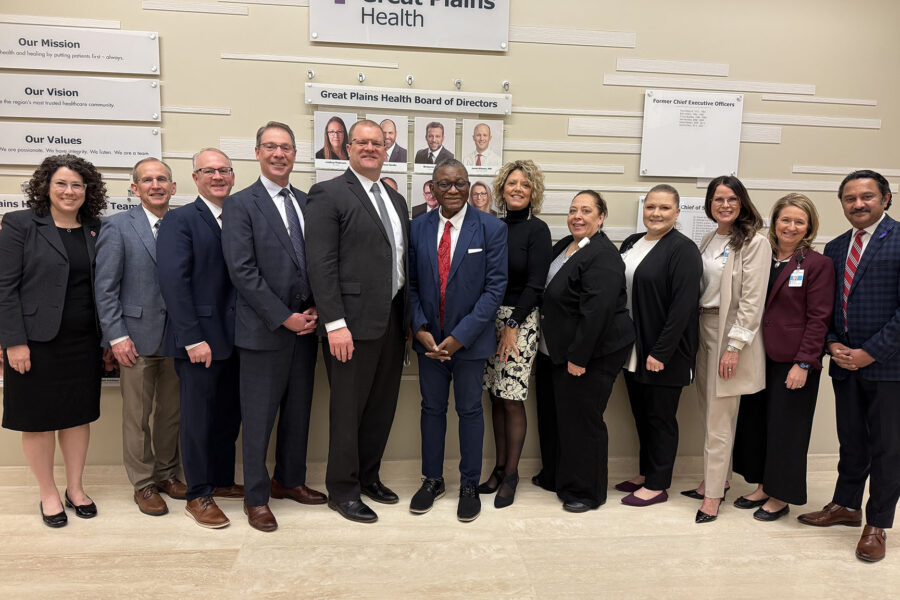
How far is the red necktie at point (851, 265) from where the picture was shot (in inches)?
110

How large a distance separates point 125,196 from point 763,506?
4.12m

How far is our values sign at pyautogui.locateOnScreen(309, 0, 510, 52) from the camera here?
128 inches

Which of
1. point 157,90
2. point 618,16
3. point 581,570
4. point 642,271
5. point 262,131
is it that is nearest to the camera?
point 581,570

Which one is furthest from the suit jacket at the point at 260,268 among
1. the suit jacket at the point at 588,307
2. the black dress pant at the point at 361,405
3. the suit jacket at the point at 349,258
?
the suit jacket at the point at 588,307

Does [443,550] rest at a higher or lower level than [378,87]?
lower

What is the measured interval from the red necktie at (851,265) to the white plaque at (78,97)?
390 centimetres

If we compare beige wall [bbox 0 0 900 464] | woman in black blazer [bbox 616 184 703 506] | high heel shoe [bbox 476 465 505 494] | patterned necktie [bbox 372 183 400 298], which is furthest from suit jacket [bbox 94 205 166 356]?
woman in black blazer [bbox 616 184 703 506]

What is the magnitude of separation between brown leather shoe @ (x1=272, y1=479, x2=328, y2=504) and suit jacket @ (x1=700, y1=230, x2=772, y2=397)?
2.28m

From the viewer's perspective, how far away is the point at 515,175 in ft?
10.2

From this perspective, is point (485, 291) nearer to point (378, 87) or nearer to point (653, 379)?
point (653, 379)

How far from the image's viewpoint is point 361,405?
292 centimetres

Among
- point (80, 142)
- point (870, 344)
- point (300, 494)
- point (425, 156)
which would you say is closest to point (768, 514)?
point (870, 344)

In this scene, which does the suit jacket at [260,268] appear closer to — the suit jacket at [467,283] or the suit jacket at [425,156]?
the suit jacket at [467,283]

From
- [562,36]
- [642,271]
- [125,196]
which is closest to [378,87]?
[562,36]
